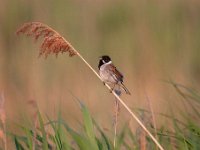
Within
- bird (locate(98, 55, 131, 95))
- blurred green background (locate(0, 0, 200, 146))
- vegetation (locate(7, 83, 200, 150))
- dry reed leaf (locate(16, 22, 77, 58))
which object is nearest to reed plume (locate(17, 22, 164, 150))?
dry reed leaf (locate(16, 22, 77, 58))

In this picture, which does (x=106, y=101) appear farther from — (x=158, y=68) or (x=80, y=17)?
(x=80, y=17)

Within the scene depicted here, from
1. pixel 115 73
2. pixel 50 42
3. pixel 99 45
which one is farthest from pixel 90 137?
pixel 99 45

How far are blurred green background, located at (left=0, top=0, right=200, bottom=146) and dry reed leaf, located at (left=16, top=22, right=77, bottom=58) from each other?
4.91m

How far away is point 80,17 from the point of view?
401 inches

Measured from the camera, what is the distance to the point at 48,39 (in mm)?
3822

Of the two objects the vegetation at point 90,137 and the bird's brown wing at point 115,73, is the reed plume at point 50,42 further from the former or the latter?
the bird's brown wing at point 115,73

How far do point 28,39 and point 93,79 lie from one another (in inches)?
38.5

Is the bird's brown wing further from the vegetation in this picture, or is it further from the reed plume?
the reed plume

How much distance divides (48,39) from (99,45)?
20.5 feet

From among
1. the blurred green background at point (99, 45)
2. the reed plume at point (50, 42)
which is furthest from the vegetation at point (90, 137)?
the blurred green background at point (99, 45)

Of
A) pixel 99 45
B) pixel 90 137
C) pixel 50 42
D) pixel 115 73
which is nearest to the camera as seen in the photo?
pixel 50 42

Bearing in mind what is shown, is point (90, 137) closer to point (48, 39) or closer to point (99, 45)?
point (48, 39)

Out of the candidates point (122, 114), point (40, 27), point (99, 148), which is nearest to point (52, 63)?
point (122, 114)

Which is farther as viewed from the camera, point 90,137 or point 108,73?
point 108,73
